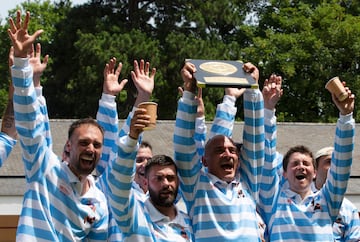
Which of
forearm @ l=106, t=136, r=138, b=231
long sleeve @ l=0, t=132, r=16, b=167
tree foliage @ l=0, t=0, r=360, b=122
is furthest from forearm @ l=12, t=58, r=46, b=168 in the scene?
tree foliage @ l=0, t=0, r=360, b=122

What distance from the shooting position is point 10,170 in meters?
10.6

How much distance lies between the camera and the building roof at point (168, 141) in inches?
409

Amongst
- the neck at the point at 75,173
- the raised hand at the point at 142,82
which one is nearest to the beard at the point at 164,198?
the neck at the point at 75,173

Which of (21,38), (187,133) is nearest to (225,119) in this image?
(187,133)

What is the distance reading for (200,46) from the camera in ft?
88.9

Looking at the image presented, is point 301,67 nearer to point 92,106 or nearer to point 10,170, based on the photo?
point 92,106

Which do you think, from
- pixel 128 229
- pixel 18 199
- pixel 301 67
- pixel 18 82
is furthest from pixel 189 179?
pixel 301 67

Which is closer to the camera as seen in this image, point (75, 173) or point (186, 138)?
point (75, 173)

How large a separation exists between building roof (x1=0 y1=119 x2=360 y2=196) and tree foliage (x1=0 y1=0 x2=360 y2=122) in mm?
11068

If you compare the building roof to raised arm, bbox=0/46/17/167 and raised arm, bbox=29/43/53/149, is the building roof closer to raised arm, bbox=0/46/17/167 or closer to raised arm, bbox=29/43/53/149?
raised arm, bbox=29/43/53/149

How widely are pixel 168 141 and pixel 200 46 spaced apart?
1475cm

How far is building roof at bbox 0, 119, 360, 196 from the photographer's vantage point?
34.1 ft

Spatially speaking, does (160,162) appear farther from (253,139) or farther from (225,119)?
(225,119)

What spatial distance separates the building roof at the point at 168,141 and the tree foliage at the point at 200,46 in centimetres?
1107
